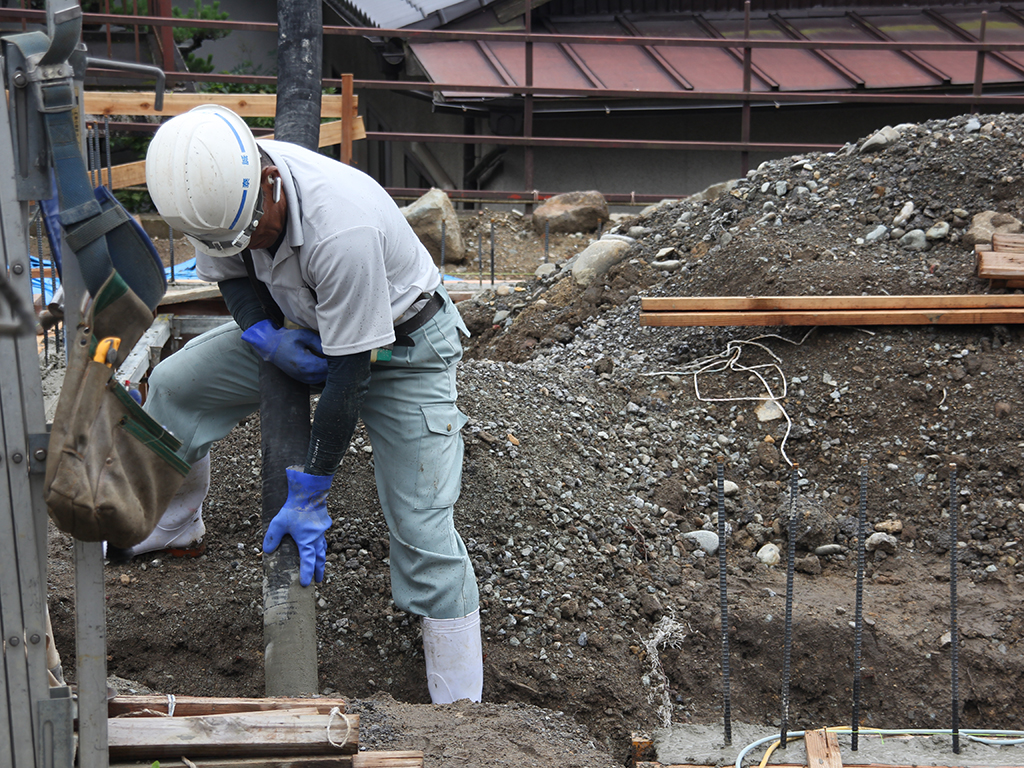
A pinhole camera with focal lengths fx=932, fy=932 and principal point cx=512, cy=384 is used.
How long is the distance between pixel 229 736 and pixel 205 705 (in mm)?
166

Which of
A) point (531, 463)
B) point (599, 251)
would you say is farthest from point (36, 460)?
point (599, 251)

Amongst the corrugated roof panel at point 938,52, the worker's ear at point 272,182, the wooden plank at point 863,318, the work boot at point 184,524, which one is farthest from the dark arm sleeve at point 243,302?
the corrugated roof panel at point 938,52

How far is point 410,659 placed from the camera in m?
3.36

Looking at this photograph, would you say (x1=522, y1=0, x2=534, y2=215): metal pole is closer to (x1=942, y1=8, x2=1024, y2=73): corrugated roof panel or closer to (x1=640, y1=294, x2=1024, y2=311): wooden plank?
(x1=640, y1=294, x2=1024, y2=311): wooden plank

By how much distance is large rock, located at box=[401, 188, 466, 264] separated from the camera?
318 inches

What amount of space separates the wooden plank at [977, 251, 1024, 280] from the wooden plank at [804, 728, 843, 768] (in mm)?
2865

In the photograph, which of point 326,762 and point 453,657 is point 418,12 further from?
point 326,762

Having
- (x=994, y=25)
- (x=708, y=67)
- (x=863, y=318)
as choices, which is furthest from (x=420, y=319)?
(x=994, y=25)

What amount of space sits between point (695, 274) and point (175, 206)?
12.1 ft

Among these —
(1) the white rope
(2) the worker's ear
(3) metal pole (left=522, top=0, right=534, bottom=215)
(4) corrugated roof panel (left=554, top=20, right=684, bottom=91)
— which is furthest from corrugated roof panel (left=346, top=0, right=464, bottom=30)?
(1) the white rope

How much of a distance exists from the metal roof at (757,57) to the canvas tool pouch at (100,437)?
24.7ft

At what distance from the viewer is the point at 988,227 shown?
17.0ft

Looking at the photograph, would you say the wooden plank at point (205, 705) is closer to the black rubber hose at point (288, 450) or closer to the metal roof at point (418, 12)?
the black rubber hose at point (288, 450)

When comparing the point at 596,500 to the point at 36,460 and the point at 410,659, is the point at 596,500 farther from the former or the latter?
the point at 36,460
